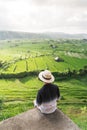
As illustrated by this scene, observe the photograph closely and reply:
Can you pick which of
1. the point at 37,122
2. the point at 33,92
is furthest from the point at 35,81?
the point at 37,122

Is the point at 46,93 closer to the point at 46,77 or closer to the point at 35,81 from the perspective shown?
the point at 46,77

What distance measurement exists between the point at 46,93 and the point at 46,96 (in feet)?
0.30

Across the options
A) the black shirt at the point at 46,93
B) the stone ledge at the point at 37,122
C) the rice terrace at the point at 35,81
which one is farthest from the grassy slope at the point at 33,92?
the stone ledge at the point at 37,122

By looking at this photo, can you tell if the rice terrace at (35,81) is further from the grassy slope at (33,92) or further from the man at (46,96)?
the man at (46,96)

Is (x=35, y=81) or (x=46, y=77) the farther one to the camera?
(x=35, y=81)

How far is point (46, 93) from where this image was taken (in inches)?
406

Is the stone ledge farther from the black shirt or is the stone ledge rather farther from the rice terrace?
the rice terrace

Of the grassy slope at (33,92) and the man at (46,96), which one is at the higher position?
the man at (46,96)

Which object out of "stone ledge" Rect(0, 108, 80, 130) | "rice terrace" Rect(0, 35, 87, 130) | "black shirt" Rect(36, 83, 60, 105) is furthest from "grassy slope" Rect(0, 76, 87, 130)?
"stone ledge" Rect(0, 108, 80, 130)

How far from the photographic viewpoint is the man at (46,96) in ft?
33.4

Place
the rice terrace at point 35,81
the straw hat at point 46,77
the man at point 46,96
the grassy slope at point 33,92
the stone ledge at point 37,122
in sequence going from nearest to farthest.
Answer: the stone ledge at point 37,122
the man at point 46,96
the straw hat at point 46,77
the rice terrace at point 35,81
the grassy slope at point 33,92

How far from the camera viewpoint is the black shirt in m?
10.2

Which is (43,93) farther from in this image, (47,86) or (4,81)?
(4,81)

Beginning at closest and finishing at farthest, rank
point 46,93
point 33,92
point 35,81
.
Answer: point 46,93
point 35,81
point 33,92
